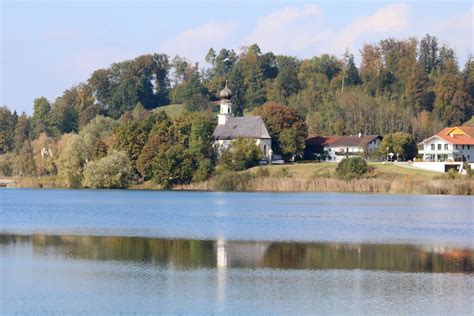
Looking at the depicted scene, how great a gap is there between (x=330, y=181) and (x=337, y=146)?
27.6 metres

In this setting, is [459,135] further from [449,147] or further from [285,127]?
[285,127]

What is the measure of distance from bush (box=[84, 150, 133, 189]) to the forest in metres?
0.12

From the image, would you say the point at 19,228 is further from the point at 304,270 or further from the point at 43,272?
the point at 304,270

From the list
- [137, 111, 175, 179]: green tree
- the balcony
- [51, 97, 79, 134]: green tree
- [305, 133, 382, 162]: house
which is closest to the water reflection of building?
[137, 111, 175, 179]: green tree

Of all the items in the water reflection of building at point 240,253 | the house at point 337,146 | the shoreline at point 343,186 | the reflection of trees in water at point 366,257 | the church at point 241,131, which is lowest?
the reflection of trees in water at point 366,257

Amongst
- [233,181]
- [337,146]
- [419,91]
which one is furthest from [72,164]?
[419,91]

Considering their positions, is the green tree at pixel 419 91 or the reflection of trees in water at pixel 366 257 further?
the green tree at pixel 419 91

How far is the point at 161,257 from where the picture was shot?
3195 cm

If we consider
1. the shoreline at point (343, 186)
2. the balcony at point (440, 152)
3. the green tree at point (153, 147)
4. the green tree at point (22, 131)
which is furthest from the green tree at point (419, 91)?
the green tree at point (22, 131)

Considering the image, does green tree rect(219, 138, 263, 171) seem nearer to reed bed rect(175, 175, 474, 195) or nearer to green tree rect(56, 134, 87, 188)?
reed bed rect(175, 175, 474, 195)

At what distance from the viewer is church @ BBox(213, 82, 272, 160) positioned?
103938 millimetres

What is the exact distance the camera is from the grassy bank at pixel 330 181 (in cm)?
7594

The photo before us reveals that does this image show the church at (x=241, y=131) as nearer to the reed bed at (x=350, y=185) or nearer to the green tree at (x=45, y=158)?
the reed bed at (x=350, y=185)

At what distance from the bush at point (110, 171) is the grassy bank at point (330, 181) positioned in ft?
18.7
